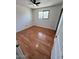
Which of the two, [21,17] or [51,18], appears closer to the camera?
A: [21,17]

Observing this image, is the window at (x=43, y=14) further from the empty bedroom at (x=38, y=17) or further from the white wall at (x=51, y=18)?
the white wall at (x=51, y=18)

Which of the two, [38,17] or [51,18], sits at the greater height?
[38,17]

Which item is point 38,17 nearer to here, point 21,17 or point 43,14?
point 43,14

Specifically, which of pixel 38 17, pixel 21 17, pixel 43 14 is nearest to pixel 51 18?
pixel 43 14

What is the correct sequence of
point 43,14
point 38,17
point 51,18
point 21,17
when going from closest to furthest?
point 21,17
point 51,18
point 43,14
point 38,17
